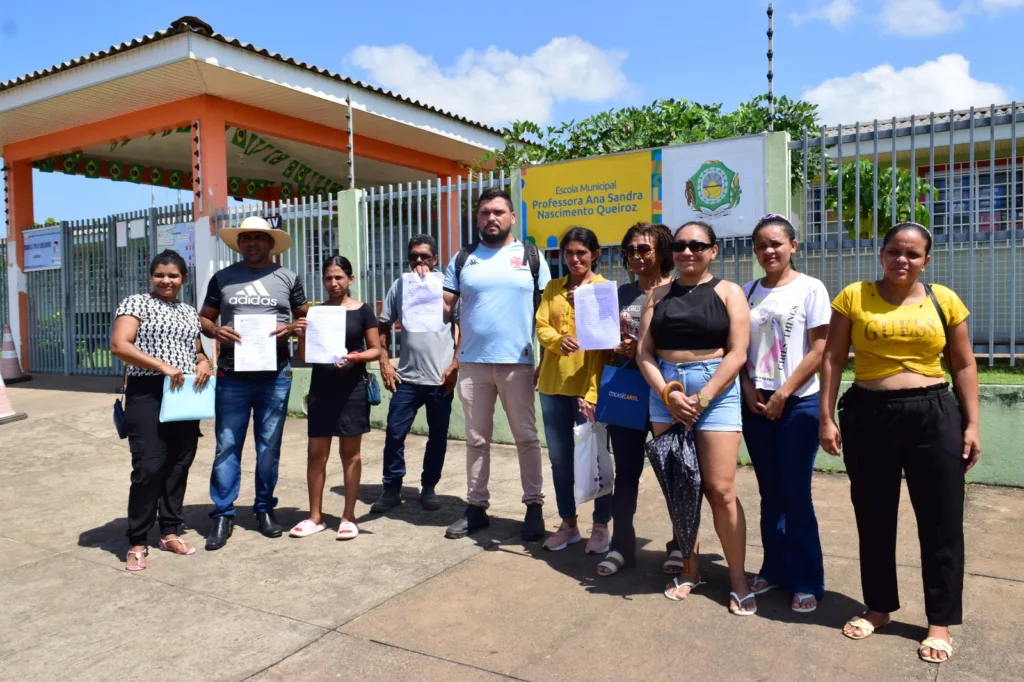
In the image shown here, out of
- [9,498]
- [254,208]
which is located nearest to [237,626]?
[9,498]

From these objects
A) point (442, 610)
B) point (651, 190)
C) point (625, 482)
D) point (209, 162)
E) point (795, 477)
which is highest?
point (209, 162)

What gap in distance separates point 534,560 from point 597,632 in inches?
37.4

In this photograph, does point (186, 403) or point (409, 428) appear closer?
point (186, 403)

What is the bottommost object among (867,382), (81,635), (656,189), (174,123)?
(81,635)

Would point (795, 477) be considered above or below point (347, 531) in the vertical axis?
above

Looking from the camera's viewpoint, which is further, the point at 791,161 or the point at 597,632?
the point at 791,161

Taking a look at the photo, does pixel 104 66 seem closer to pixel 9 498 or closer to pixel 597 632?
pixel 9 498

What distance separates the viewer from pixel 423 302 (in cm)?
486

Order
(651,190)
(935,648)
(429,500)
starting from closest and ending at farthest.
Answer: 1. (935,648)
2. (429,500)
3. (651,190)

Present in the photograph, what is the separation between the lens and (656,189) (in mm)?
6574

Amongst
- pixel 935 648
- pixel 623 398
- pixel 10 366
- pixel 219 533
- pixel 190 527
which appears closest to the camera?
pixel 935 648

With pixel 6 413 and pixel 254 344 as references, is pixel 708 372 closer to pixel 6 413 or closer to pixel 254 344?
pixel 254 344

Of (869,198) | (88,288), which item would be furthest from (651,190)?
(88,288)

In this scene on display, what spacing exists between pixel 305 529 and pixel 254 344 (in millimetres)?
1151
